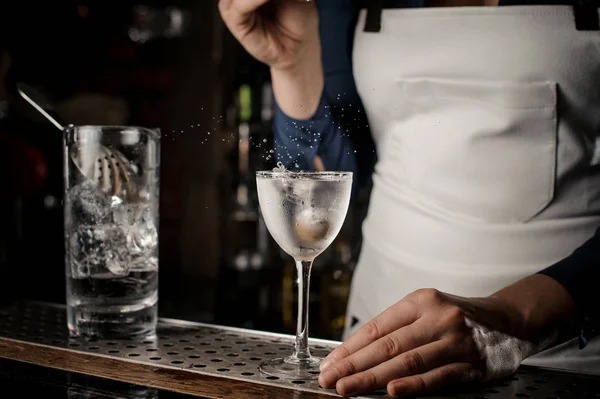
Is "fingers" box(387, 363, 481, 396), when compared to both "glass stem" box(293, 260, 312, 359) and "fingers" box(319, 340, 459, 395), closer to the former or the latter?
"fingers" box(319, 340, 459, 395)

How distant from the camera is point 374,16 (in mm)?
1350

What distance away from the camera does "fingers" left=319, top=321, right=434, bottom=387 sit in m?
0.85

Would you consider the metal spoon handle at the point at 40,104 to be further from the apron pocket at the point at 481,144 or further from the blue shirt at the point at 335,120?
the apron pocket at the point at 481,144

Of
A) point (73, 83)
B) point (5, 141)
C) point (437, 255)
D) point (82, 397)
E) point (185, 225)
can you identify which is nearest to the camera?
point (82, 397)

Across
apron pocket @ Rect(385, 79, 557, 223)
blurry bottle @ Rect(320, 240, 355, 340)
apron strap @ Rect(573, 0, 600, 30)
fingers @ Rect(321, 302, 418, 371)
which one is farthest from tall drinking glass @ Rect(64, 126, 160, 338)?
blurry bottle @ Rect(320, 240, 355, 340)

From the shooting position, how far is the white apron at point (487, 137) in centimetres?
119

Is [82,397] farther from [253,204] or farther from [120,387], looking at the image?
[253,204]

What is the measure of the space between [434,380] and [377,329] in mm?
97

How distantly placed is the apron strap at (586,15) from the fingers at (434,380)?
2.12ft

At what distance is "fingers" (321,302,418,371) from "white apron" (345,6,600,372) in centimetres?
38

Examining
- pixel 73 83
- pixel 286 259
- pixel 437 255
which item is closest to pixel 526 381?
pixel 437 255

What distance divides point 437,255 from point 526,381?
15.2 inches

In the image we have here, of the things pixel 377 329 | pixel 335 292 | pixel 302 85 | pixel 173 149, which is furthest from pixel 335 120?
pixel 173 149

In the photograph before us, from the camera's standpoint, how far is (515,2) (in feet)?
3.98
